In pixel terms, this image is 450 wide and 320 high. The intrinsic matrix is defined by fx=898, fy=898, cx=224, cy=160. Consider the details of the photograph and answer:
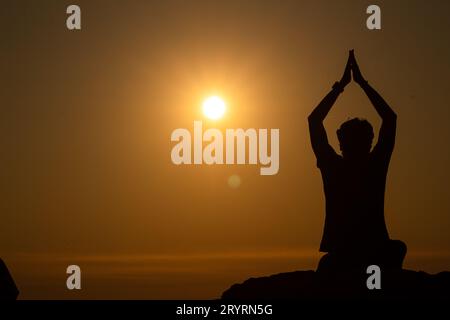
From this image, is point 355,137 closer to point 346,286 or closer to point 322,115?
point 322,115

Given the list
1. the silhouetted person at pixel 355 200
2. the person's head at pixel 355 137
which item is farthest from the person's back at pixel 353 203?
the person's head at pixel 355 137

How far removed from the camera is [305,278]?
21281mm

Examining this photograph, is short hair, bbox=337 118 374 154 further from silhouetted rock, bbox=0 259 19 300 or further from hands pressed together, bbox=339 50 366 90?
silhouetted rock, bbox=0 259 19 300

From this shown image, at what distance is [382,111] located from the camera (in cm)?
1958

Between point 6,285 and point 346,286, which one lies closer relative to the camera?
point 346,286

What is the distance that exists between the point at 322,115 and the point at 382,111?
1.31m

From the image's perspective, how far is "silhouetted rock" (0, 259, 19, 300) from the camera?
2681cm

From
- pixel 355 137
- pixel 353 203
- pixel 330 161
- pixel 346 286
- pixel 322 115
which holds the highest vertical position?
pixel 322 115

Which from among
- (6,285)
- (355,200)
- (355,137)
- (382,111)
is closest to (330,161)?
(355,137)

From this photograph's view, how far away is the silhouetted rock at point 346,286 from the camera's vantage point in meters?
20.4

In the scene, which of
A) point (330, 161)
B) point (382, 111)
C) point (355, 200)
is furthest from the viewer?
point (355, 200)

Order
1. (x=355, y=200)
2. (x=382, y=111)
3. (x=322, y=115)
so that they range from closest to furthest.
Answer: (x=382, y=111)
(x=322, y=115)
(x=355, y=200)
